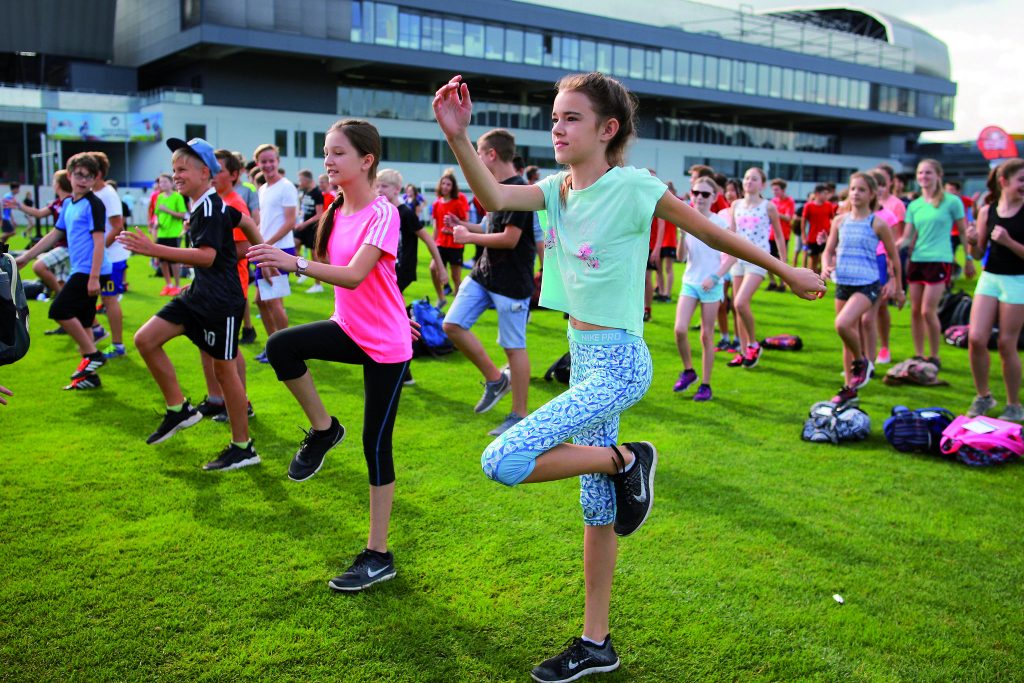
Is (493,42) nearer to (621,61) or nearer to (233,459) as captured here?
(621,61)

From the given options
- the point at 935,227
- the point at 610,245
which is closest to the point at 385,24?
the point at 935,227

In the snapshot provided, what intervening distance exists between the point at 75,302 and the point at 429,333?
388 cm

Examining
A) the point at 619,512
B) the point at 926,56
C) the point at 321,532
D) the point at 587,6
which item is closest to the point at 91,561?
the point at 321,532

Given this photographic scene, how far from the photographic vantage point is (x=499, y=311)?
6844mm

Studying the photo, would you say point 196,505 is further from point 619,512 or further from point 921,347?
point 921,347

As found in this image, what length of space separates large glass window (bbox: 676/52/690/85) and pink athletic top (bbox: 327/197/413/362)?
5702 cm

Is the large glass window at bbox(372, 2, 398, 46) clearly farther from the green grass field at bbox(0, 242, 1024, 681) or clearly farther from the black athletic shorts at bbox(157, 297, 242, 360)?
the black athletic shorts at bbox(157, 297, 242, 360)

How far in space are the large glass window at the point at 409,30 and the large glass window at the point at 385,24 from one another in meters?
0.31

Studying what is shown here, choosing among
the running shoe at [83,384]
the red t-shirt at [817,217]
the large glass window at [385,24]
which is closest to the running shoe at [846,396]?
the running shoe at [83,384]

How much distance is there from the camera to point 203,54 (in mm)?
44094

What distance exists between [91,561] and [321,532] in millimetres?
1151

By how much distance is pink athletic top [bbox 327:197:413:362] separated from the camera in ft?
13.1

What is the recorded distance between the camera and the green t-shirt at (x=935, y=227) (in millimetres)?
8898

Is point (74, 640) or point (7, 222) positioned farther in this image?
point (7, 222)
